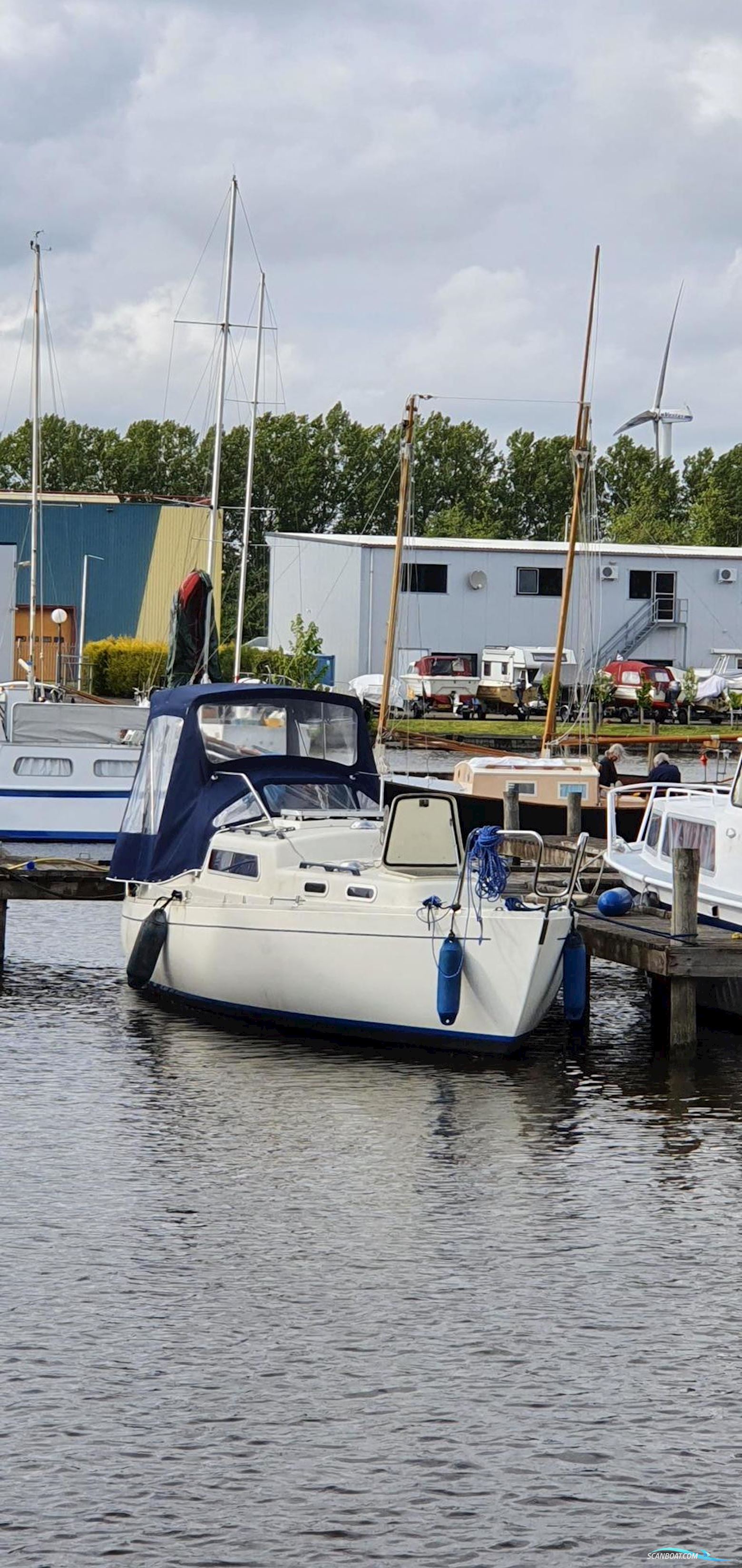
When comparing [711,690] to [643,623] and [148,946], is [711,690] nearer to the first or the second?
[643,623]

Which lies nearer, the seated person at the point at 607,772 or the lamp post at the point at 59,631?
the seated person at the point at 607,772

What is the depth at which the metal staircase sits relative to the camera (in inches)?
3179

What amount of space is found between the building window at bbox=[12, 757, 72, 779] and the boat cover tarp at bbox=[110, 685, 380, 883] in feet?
39.4

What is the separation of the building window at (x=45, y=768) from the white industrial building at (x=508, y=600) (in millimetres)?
41339

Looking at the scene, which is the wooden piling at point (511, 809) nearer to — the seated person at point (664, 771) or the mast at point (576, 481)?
the seated person at point (664, 771)

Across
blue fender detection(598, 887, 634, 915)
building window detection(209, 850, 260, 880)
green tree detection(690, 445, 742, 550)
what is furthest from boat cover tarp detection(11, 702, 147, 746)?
green tree detection(690, 445, 742, 550)

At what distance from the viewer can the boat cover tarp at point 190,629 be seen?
31641 mm

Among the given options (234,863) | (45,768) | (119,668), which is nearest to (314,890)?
(234,863)

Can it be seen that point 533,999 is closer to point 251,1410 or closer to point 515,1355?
point 515,1355

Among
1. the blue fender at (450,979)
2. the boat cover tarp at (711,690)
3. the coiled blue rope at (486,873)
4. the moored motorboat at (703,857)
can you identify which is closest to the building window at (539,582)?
the boat cover tarp at (711,690)

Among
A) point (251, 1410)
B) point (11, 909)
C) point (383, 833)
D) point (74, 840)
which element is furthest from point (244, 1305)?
point (74, 840)

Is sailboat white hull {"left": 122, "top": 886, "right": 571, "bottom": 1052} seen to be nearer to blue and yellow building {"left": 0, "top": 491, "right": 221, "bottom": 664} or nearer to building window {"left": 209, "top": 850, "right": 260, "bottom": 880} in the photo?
building window {"left": 209, "top": 850, "right": 260, "bottom": 880}

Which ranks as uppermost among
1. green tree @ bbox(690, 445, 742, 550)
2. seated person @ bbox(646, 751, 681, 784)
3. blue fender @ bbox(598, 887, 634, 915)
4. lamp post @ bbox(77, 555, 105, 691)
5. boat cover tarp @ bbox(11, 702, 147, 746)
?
green tree @ bbox(690, 445, 742, 550)

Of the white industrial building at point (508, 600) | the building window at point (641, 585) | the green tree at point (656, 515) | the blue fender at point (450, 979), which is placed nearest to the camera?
the blue fender at point (450, 979)
